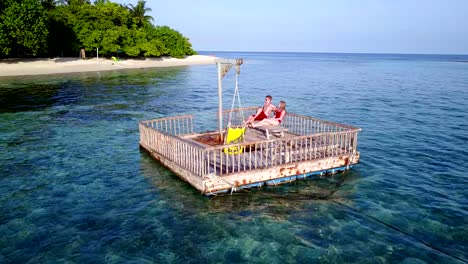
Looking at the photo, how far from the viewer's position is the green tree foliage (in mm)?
54219

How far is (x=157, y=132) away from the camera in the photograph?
1514cm

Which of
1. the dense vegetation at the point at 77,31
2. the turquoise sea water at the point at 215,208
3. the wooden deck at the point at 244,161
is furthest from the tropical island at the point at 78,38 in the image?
the wooden deck at the point at 244,161

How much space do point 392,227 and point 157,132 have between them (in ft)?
30.7

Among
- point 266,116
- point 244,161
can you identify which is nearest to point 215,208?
point 244,161

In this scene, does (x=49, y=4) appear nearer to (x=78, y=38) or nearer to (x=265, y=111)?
(x=78, y=38)

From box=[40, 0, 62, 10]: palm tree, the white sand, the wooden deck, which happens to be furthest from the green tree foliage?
the wooden deck

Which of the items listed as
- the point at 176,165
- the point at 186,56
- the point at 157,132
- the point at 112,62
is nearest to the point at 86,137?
the point at 157,132

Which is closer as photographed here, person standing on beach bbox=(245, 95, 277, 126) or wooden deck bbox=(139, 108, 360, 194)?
wooden deck bbox=(139, 108, 360, 194)

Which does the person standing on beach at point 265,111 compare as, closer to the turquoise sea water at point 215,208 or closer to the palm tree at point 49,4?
the turquoise sea water at point 215,208

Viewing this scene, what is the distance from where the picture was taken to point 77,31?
245ft

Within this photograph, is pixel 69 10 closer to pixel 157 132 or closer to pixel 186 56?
pixel 186 56

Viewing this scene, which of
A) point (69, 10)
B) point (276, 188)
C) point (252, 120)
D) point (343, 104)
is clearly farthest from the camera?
point (69, 10)

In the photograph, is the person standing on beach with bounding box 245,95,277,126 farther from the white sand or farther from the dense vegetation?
the dense vegetation

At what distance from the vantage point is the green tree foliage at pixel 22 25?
54219 mm
